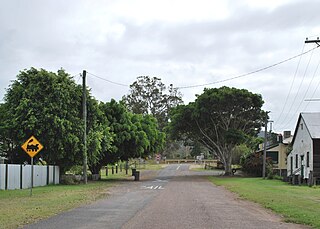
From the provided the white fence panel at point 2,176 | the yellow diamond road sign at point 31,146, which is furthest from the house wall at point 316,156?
the yellow diamond road sign at point 31,146

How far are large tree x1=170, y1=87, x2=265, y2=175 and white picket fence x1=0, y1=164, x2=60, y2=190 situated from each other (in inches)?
870

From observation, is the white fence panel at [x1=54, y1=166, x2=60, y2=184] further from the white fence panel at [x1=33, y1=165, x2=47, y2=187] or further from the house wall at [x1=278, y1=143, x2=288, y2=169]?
the house wall at [x1=278, y1=143, x2=288, y2=169]

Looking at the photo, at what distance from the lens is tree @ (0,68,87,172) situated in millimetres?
36406

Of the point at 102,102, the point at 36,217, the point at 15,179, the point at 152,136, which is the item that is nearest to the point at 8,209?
the point at 36,217

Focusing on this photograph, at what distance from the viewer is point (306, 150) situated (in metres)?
Answer: 45.7

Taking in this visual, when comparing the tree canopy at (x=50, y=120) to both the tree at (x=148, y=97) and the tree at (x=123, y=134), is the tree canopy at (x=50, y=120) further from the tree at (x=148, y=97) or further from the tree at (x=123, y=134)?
the tree at (x=148, y=97)

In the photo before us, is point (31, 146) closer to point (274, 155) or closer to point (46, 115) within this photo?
point (46, 115)

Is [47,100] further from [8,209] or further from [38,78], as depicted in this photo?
[8,209]

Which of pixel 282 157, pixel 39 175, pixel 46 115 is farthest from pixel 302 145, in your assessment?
pixel 39 175

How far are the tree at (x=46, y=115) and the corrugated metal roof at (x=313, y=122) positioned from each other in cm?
2068

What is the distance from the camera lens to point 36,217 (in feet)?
50.3

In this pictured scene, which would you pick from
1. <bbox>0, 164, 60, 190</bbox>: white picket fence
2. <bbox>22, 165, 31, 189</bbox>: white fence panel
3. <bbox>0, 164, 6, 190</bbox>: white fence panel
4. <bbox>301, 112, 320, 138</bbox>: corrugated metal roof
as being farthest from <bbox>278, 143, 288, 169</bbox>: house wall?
<bbox>0, 164, 6, 190</bbox>: white fence panel

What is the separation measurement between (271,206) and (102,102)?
98.8 ft

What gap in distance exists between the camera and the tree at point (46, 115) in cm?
3641
